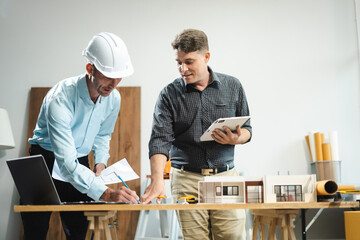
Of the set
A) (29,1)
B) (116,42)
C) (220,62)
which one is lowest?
(116,42)

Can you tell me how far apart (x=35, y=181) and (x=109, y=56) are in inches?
27.6

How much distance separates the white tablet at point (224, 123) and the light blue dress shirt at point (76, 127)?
535 mm

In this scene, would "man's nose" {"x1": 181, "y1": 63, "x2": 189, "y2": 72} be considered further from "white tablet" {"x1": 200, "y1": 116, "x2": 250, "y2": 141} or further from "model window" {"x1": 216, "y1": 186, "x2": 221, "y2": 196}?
"model window" {"x1": 216, "y1": 186, "x2": 221, "y2": 196}

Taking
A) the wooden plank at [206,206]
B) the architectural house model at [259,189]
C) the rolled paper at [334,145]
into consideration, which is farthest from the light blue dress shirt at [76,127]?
the rolled paper at [334,145]

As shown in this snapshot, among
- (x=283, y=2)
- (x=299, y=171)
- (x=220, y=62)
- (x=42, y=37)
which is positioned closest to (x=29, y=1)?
(x=42, y=37)

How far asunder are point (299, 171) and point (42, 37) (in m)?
3.11

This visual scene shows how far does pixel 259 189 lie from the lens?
1.75m

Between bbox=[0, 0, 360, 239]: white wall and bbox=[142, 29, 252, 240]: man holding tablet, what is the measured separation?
2223 mm

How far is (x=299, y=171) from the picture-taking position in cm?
432

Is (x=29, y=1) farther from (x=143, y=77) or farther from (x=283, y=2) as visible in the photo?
(x=283, y=2)

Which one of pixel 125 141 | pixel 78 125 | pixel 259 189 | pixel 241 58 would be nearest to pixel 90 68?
pixel 78 125

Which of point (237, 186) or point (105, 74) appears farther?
point (105, 74)

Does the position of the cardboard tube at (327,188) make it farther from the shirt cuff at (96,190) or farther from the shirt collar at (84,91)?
the shirt collar at (84,91)

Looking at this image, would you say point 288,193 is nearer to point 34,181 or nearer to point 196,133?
point 196,133
